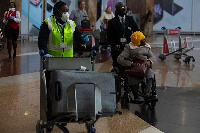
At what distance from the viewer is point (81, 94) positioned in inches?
212

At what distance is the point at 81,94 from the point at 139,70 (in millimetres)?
3048

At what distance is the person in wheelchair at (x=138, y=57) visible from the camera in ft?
27.7

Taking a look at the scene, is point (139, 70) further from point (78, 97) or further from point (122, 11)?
point (78, 97)

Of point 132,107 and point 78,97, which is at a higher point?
point 78,97

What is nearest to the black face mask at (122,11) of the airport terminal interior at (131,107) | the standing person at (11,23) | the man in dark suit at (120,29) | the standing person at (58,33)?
the man in dark suit at (120,29)

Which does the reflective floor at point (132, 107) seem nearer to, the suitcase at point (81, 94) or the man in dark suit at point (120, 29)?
the man in dark suit at point (120, 29)

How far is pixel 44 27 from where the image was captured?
710 cm

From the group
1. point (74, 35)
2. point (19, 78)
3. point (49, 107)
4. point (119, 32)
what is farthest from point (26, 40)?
point (49, 107)

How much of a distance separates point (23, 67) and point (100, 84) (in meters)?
8.42

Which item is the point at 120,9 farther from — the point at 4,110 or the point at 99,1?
the point at 99,1

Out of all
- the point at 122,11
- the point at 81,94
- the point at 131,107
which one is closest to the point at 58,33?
the point at 81,94

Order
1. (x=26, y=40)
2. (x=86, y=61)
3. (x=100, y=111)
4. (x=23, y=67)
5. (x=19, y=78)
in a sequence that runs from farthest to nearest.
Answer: (x=26, y=40) → (x=23, y=67) → (x=19, y=78) → (x=86, y=61) → (x=100, y=111)

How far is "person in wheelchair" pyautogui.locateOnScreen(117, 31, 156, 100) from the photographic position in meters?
→ 8.44

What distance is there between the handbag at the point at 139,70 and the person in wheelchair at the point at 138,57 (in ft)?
0.17
